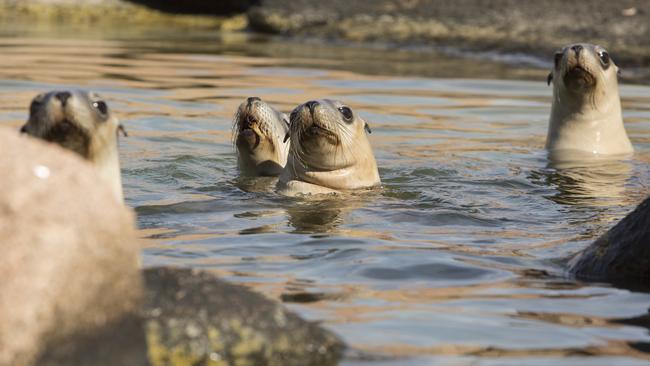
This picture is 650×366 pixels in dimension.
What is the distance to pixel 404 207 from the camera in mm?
→ 7160

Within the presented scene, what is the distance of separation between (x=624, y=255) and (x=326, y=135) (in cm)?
290

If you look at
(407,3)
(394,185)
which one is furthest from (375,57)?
(394,185)

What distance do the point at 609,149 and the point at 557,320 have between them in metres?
5.27

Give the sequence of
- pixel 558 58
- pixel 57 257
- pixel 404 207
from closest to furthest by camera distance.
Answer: pixel 57 257 → pixel 404 207 → pixel 558 58

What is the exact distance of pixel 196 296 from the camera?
3.70 m

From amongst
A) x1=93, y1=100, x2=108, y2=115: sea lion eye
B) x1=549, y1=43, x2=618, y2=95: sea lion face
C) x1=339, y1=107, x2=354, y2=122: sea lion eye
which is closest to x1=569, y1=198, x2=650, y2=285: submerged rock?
x1=93, y1=100, x2=108, y2=115: sea lion eye

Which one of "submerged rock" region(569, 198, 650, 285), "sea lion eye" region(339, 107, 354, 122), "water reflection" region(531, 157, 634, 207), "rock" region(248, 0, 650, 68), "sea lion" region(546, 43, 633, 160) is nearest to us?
"submerged rock" region(569, 198, 650, 285)

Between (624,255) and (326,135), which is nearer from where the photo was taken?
(624,255)

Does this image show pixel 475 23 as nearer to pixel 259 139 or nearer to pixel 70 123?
pixel 259 139

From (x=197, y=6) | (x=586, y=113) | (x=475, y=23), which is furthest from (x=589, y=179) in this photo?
(x=197, y=6)

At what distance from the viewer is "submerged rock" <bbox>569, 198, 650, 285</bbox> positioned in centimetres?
500

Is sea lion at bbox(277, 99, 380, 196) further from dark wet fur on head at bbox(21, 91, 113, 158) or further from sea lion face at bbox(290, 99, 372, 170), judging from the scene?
dark wet fur on head at bbox(21, 91, 113, 158)

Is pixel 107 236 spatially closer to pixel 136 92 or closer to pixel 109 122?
pixel 109 122

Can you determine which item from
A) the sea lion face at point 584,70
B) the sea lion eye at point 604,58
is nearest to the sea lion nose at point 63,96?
the sea lion face at point 584,70
